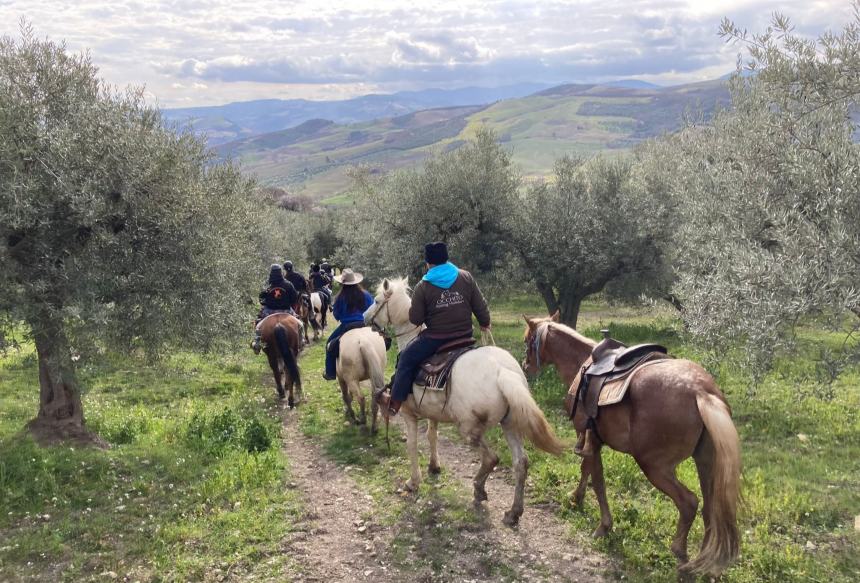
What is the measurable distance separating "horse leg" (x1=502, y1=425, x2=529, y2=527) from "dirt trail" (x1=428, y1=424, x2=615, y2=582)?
17 cm

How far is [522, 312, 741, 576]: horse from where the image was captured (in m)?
6.67

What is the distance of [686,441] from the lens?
699cm

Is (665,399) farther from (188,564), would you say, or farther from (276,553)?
(188,564)

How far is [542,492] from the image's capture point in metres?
9.92

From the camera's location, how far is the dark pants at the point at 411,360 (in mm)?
9773

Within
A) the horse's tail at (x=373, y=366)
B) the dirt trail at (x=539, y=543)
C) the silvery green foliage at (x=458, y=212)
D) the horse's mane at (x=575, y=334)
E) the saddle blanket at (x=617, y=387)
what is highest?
the silvery green foliage at (x=458, y=212)

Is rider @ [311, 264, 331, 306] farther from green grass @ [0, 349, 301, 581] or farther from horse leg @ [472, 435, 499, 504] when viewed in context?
horse leg @ [472, 435, 499, 504]

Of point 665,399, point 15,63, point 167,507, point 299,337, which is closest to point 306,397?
point 299,337

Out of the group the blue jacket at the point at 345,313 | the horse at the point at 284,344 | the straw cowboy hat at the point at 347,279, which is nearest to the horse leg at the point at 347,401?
the blue jacket at the point at 345,313

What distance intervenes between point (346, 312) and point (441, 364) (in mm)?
5719

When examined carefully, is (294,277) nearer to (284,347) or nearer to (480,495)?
(284,347)

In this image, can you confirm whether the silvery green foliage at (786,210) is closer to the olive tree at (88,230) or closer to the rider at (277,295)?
the olive tree at (88,230)

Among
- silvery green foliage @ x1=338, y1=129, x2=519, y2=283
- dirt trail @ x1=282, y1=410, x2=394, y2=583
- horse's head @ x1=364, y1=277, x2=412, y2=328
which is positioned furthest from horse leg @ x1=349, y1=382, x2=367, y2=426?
silvery green foliage @ x1=338, y1=129, x2=519, y2=283

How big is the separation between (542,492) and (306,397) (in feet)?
31.3
